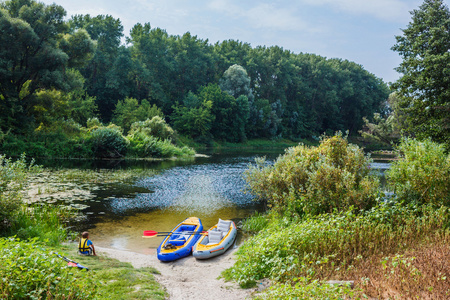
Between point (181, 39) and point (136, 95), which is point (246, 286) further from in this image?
point (181, 39)

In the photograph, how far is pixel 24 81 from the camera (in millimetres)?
32969

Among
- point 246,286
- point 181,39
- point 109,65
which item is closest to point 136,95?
point 109,65

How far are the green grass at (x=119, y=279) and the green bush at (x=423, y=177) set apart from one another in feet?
25.4

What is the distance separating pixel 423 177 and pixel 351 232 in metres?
3.61

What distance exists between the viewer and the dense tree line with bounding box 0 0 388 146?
1256 inches

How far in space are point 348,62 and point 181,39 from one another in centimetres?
5195

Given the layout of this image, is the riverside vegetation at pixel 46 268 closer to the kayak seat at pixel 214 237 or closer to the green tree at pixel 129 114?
the kayak seat at pixel 214 237

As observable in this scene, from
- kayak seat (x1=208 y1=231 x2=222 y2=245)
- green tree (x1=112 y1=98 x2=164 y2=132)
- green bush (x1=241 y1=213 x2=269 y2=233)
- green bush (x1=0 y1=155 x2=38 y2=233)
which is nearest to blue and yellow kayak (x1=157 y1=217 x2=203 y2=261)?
kayak seat (x1=208 y1=231 x2=222 y2=245)

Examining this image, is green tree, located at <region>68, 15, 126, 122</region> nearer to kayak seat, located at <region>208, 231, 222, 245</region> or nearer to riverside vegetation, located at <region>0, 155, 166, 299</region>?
riverside vegetation, located at <region>0, 155, 166, 299</region>

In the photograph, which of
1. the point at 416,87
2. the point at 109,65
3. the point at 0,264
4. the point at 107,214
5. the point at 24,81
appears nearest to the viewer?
the point at 0,264

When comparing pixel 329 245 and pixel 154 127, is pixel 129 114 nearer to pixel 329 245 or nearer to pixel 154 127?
pixel 154 127

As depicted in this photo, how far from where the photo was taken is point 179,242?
33.8 ft

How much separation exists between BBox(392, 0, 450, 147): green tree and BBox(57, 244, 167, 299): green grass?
1442 cm

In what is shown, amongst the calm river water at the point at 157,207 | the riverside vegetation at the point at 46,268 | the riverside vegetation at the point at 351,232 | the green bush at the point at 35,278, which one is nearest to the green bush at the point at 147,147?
the calm river water at the point at 157,207
